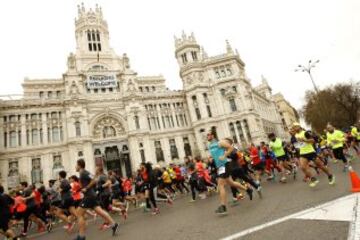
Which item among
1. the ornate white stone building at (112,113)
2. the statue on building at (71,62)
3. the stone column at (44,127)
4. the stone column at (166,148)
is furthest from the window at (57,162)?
the stone column at (166,148)

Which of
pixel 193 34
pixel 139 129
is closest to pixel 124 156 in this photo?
pixel 139 129

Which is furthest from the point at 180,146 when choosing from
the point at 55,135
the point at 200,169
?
the point at 200,169

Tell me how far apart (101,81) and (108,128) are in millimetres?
7753

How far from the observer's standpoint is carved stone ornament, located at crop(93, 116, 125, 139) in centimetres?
4050

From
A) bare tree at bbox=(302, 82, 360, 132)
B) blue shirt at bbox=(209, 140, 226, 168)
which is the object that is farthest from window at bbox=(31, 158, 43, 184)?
bare tree at bbox=(302, 82, 360, 132)

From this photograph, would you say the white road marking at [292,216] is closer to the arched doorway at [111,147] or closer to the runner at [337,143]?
the runner at [337,143]

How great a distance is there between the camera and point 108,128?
4138 cm

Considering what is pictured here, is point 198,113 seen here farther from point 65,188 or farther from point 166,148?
point 65,188

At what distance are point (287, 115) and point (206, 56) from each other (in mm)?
64745

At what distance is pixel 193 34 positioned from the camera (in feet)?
168

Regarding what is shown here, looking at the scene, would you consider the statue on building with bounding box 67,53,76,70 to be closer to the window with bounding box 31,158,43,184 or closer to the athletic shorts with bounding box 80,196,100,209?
the window with bounding box 31,158,43,184

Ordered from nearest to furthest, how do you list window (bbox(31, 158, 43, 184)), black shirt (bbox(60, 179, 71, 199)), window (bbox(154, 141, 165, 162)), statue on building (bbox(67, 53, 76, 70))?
1. black shirt (bbox(60, 179, 71, 199))
2. window (bbox(31, 158, 43, 184))
3. statue on building (bbox(67, 53, 76, 70))
4. window (bbox(154, 141, 165, 162))

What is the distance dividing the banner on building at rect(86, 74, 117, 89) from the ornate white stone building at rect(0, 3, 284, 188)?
0.52ft

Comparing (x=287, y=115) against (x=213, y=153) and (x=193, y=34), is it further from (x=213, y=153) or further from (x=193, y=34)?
(x=213, y=153)
